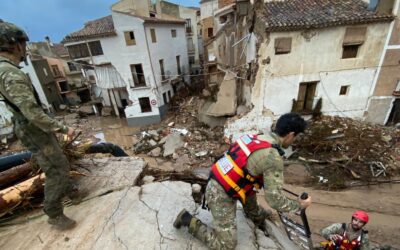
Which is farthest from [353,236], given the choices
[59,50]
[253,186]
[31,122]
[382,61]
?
[59,50]

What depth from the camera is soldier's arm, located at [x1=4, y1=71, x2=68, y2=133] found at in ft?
6.00

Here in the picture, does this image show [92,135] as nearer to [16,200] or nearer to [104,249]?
[16,200]

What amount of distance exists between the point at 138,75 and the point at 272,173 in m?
16.4

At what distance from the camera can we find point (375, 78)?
890 cm

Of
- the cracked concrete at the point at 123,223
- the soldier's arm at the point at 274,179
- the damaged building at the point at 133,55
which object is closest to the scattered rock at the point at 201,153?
the cracked concrete at the point at 123,223

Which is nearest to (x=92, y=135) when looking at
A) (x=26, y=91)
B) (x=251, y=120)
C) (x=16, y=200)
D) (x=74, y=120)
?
(x=74, y=120)

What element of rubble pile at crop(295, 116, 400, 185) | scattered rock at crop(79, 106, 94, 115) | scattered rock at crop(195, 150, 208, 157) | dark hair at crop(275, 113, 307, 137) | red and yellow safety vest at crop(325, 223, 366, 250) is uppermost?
dark hair at crop(275, 113, 307, 137)

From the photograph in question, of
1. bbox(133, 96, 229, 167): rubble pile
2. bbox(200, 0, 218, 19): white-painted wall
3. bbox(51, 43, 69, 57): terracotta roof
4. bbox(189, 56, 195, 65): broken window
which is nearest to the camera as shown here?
bbox(133, 96, 229, 167): rubble pile

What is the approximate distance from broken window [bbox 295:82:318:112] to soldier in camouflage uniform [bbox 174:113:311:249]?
8.28 m

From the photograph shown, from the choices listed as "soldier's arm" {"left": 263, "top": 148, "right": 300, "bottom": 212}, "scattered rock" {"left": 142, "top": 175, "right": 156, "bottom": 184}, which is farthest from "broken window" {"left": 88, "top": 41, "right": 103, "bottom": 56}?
"soldier's arm" {"left": 263, "top": 148, "right": 300, "bottom": 212}

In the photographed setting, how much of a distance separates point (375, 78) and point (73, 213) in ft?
40.5

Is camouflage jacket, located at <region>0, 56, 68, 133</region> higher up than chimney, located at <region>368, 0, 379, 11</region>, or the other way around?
chimney, located at <region>368, 0, 379, 11</region>

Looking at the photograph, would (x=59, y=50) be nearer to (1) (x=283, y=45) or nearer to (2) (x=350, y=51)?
(1) (x=283, y=45)

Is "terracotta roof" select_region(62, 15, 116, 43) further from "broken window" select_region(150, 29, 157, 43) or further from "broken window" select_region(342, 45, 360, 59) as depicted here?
"broken window" select_region(342, 45, 360, 59)
